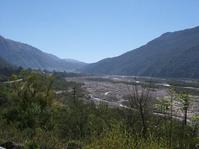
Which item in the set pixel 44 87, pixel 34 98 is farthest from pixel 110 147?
pixel 44 87

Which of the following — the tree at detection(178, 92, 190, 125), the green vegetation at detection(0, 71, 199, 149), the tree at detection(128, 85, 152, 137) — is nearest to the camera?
the green vegetation at detection(0, 71, 199, 149)

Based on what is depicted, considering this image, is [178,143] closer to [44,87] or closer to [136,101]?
[136,101]

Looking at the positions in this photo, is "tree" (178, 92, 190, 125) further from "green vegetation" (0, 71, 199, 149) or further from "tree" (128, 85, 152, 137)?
"tree" (128, 85, 152, 137)

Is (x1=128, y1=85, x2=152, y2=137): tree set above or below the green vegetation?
above

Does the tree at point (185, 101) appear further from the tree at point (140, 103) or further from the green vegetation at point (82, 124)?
the tree at point (140, 103)

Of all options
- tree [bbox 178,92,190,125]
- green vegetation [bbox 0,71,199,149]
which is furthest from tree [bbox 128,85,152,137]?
tree [bbox 178,92,190,125]

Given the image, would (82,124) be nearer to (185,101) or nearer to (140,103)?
(140,103)

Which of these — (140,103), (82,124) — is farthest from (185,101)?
(82,124)

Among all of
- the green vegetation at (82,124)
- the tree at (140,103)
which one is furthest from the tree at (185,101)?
the tree at (140,103)
